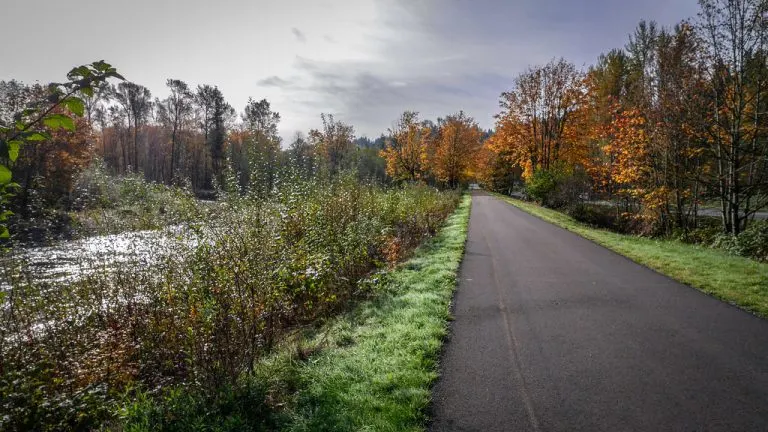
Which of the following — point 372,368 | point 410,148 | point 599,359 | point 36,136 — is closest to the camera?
point 36,136

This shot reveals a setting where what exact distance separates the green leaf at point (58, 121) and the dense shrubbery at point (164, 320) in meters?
2.88

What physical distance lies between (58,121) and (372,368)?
3.93 metres

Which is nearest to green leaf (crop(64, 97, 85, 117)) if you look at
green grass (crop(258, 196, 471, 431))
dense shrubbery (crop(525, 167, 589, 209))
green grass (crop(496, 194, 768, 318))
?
green grass (crop(258, 196, 471, 431))

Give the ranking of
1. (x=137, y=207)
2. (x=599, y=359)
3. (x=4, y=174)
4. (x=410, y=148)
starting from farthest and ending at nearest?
(x=410, y=148), (x=137, y=207), (x=599, y=359), (x=4, y=174)

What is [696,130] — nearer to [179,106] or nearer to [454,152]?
[454,152]

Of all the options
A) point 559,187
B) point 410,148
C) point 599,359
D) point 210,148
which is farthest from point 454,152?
point 599,359

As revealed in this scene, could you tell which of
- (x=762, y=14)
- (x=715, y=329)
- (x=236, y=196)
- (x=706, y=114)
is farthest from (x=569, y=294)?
(x=762, y=14)

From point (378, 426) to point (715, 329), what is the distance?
526 centimetres

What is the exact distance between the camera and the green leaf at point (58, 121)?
1875mm

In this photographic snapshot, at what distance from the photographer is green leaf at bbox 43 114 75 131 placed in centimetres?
188

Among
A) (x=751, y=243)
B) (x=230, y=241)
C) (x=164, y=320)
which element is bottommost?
(x=164, y=320)

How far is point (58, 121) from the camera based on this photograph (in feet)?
6.29

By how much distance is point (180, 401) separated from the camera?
13.5 feet

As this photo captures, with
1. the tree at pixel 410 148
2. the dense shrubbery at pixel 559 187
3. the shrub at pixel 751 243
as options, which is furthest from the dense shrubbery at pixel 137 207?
the tree at pixel 410 148
